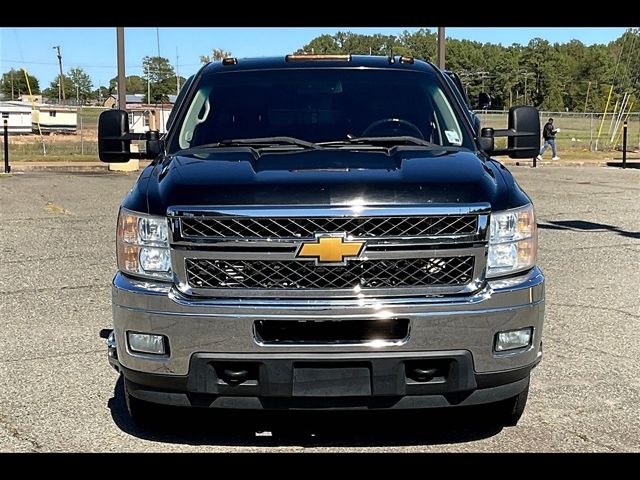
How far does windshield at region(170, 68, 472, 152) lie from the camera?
506cm

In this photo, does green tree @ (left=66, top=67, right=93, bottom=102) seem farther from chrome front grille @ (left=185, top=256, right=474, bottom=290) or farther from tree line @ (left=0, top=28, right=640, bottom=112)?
chrome front grille @ (left=185, top=256, right=474, bottom=290)

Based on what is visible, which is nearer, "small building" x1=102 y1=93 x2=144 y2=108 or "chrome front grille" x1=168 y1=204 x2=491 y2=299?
"chrome front grille" x1=168 y1=204 x2=491 y2=299

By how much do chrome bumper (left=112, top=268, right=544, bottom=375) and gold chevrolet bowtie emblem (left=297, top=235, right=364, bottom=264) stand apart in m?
0.20

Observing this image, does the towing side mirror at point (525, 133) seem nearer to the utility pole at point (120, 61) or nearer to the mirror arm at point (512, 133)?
the mirror arm at point (512, 133)

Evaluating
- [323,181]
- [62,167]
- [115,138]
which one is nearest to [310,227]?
[323,181]

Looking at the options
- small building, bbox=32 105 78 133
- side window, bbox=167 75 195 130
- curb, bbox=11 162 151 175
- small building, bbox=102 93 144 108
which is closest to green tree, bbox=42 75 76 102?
small building, bbox=102 93 144 108

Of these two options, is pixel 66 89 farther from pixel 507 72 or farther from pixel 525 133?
pixel 525 133

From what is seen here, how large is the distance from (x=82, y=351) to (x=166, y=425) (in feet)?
5.60

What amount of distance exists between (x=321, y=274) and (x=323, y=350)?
1.07ft

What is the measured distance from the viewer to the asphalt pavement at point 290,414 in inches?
169

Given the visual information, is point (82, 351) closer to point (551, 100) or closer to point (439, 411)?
point (439, 411)

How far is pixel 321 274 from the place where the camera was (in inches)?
149

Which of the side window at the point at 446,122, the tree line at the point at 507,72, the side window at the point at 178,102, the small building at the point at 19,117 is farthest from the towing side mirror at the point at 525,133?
the tree line at the point at 507,72
